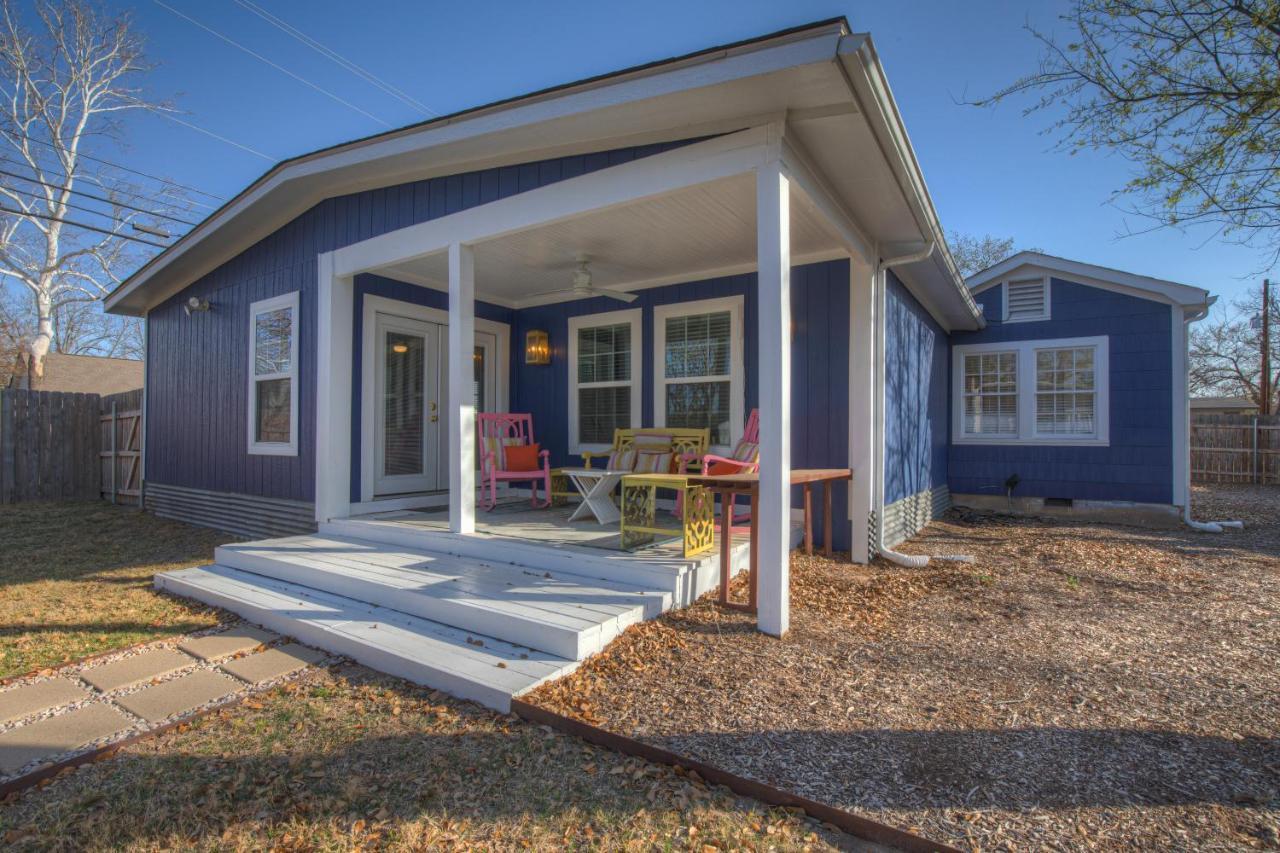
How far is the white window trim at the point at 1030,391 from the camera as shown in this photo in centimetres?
750

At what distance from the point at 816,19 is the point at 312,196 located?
15.0 feet

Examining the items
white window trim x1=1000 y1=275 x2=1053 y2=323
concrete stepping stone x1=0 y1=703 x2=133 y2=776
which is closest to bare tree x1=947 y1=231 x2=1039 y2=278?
white window trim x1=1000 y1=275 x2=1053 y2=323

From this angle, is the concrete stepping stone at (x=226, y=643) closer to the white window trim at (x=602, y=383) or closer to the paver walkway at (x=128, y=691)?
the paver walkway at (x=128, y=691)

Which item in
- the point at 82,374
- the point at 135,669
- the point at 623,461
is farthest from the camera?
the point at 82,374

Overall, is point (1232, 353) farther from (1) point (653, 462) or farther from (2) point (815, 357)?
(1) point (653, 462)

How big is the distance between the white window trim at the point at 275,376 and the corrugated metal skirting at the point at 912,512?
206 inches

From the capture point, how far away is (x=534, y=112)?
355 centimetres

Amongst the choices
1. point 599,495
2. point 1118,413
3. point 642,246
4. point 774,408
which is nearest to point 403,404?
point 599,495

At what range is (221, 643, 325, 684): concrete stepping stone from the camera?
9.06ft

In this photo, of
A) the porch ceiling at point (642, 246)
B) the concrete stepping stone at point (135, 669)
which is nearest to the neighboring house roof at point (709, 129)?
the porch ceiling at point (642, 246)

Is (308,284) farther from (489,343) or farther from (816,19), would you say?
(816,19)

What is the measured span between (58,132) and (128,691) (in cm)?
1697

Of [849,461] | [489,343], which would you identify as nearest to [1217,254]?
[849,461]

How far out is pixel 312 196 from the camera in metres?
5.42
